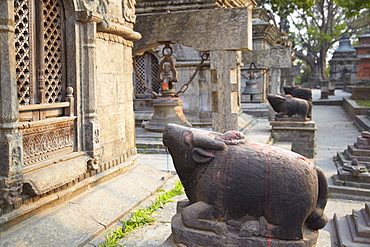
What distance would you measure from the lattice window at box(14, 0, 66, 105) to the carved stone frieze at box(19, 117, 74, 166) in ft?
0.96

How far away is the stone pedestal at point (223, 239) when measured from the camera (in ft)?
9.73

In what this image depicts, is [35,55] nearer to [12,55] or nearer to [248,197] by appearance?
[12,55]

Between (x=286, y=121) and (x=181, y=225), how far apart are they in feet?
29.2

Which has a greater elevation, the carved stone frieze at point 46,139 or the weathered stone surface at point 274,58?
the weathered stone surface at point 274,58

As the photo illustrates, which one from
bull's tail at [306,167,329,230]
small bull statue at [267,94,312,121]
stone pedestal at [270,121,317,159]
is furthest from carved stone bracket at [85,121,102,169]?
small bull statue at [267,94,312,121]

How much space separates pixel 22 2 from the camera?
3965 mm

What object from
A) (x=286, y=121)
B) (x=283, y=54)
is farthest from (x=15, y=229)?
(x=286, y=121)

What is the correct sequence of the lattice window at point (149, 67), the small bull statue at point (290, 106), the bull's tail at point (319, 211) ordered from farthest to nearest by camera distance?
1. the small bull statue at point (290, 106)
2. the lattice window at point (149, 67)
3. the bull's tail at point (319, 211)

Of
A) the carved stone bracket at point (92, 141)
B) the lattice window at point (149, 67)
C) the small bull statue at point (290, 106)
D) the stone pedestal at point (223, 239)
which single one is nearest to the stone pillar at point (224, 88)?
the carved stone bracket at point (92, 141)

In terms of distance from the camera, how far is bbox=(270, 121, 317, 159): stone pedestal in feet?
37.0

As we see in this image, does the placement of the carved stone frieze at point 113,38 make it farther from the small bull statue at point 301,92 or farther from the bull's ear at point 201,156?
the small bull statue at point 301,92

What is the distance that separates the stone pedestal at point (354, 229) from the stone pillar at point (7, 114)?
13.6ft

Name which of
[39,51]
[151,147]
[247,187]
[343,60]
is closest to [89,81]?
[39,51]

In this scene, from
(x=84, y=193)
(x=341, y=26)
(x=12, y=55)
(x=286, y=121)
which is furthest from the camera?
(x=341, y=26)
